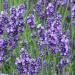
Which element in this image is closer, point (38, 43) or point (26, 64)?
point (26, 64)

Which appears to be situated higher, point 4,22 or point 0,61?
point 4,22

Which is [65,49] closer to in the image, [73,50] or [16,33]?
[16,33]

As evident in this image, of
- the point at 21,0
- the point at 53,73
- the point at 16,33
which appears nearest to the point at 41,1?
the point at 21,0

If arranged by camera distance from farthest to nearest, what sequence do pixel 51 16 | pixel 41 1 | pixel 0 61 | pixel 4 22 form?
pixel 41 1
pixel 51 16
pixel 4 22
pixel 0 61

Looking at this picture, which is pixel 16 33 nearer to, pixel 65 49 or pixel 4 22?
pixel 4 22

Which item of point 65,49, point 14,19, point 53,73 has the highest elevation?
point 14,19

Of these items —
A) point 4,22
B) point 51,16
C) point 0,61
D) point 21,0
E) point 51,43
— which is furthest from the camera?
point 21,0

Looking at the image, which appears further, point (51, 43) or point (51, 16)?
point (51, 16)

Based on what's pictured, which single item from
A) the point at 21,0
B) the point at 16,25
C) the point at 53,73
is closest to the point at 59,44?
the point at 53,73
